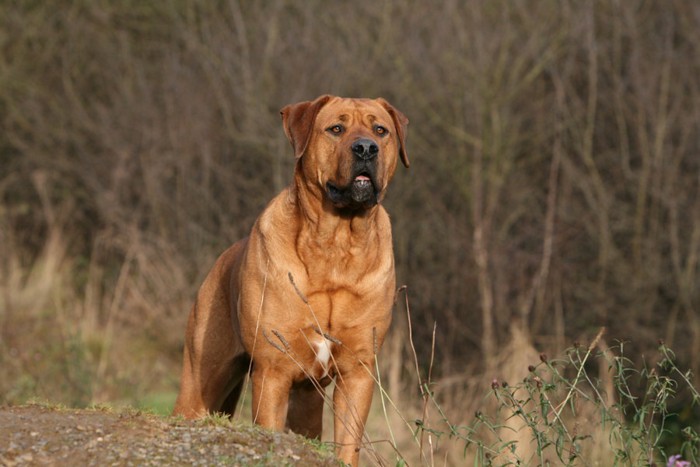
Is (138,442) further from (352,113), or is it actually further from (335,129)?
(352,113)

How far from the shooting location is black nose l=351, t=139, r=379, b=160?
590 cm

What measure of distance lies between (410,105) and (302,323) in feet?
26.7

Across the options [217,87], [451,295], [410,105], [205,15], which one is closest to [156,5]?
[205,15]

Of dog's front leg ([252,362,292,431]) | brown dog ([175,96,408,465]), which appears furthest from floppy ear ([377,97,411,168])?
dog's front leg ([252,362,292,431])

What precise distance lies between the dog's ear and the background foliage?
585 centimetres

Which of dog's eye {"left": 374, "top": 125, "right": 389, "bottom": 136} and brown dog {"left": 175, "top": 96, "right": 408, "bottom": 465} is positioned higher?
dog's eye {"left": 374, "top": 125, "right": 389, "bottom": 136}

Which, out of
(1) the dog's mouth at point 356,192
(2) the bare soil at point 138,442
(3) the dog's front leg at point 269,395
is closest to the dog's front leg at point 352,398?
(3) the dog's front leg at point 269,395

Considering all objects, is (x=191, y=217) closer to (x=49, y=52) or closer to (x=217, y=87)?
(x=217, y=87)

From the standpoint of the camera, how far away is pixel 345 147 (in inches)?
235

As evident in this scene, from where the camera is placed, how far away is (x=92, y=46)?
17156mm

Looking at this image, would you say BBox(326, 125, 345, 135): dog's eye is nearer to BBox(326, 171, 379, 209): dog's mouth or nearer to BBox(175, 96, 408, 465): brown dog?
BBox(175, 96, 408, 465): brown dog

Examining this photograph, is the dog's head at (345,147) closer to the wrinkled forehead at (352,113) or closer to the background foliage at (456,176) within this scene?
the wrinkled forehead at (352,113)

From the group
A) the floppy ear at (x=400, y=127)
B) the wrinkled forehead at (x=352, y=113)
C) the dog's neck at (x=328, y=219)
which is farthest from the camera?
the floppy ear at (x=400, y=127)

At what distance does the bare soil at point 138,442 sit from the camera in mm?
4293
